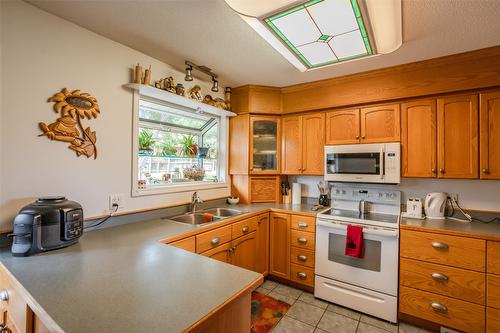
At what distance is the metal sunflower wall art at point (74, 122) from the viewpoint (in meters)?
1.57

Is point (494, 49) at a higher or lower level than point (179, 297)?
higher

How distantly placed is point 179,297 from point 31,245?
3.21ft

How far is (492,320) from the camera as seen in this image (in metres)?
1.71

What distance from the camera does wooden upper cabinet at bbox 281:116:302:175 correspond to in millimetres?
2906

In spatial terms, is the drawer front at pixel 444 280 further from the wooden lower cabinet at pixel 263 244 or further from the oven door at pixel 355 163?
the wooden lower cabinet at pixel 263 244

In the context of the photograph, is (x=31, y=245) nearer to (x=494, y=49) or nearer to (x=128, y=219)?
(x=128, y=219)

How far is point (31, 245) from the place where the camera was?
4.09ft

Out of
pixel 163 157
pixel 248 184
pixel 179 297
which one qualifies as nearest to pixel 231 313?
pixel 179 297

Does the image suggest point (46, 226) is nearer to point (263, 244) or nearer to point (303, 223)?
point (263, 244)

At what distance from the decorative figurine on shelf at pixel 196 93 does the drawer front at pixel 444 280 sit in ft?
8.02

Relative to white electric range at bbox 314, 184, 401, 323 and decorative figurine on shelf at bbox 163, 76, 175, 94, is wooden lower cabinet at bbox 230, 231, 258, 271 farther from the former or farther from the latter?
decorative figurine on shelf at bbox 163, 76, 175, 94

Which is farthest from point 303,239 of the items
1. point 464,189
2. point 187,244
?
point 464,189

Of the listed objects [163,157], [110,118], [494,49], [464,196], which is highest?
[494,49]

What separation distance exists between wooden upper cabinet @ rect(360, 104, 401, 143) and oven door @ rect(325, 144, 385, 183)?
4.3 inches
